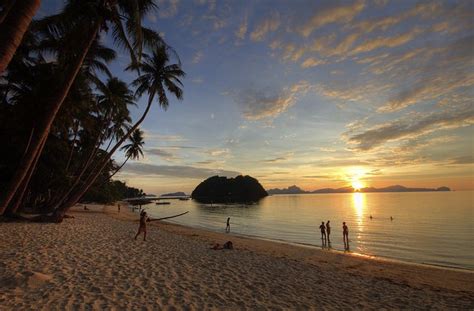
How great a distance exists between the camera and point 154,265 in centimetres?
862

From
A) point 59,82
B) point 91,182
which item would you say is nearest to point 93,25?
point 59,82

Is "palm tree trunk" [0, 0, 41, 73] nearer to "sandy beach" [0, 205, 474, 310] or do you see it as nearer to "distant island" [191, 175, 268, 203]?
"sandy beach" [0, 205, 474, 310]

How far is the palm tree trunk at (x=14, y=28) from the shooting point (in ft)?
13.6

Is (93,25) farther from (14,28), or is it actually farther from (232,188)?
(232,188)

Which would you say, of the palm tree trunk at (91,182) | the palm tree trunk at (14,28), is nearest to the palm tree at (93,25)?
the palm tree trunk at (14,28)

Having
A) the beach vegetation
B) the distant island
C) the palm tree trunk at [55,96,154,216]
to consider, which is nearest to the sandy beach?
the beach vegetation

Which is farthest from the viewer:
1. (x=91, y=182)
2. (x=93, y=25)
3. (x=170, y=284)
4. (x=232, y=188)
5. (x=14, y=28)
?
(x=232, y=188)

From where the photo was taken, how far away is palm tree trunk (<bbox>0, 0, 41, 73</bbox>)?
4156 mm

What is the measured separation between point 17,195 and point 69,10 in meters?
11.3

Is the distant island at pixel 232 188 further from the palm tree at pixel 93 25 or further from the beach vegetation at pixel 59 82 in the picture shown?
the palm tree at pixel 93 25

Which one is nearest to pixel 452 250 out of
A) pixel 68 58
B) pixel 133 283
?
pixel 133 283

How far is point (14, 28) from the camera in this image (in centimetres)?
427

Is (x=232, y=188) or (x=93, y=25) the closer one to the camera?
(x=93, y=25)

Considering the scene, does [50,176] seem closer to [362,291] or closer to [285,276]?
[285,276]
